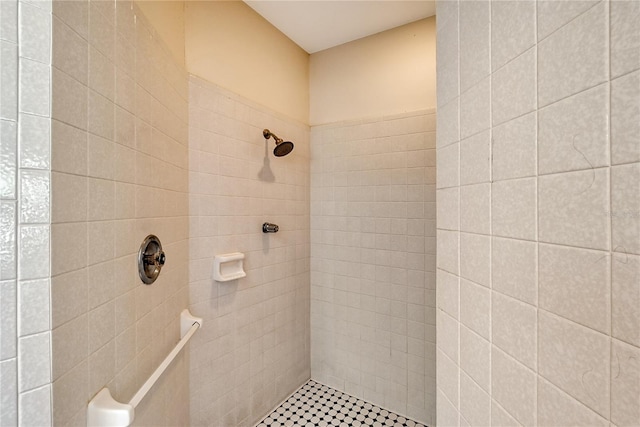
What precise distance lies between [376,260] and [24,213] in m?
1.76

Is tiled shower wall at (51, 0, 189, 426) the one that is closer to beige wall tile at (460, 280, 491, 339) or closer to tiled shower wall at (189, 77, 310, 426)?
tiled shower wall at (189, 77, 310, 426)

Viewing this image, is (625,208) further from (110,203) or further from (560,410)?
(110,203)

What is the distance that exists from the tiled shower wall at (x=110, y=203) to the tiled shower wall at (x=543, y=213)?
918 mm

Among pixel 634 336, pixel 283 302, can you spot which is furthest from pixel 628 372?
pixel 283 302

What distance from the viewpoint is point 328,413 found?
184 centimetres

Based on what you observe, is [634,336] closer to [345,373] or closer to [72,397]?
[72,397]

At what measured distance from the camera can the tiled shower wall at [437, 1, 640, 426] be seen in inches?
13.8

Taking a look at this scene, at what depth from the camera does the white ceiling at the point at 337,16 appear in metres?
1.67

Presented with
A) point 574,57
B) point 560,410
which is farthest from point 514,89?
point 560,410

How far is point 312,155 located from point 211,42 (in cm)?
Result: 102

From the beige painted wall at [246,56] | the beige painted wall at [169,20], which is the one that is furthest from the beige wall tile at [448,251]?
the beige painted wall at [246,56]

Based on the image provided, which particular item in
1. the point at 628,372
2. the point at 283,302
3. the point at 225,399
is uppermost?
the point at 628,372

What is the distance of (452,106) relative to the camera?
2.36 feet

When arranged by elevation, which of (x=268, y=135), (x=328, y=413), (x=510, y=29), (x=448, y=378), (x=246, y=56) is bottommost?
(x=328, y=413)
